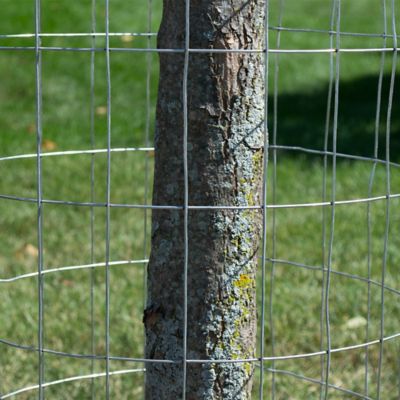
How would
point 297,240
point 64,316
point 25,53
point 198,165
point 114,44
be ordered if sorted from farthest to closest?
point 114,44
point 25,53
point 297,240
point 64,316
point 198,165

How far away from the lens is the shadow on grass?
5.91 metres

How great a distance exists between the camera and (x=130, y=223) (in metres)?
4.54

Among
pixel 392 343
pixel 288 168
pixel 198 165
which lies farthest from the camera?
pixel 288 168

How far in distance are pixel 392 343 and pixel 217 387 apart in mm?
1375

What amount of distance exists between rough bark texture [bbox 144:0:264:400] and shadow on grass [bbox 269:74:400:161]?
3.63m

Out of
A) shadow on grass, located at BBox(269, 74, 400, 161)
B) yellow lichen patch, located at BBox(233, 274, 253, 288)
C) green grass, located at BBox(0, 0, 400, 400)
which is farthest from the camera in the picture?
shadow on grass, located at BBox(269, 74, 400, 161)

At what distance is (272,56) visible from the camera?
700cm

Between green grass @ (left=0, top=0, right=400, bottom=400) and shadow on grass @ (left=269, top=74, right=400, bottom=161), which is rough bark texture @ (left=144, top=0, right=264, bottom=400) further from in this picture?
shadow on grass @ (left=269, top=74, right=400, bottom=161)

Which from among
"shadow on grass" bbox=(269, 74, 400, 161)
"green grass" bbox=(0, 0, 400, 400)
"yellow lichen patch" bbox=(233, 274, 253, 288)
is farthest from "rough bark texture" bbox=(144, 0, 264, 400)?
"shadow on grass" bbox=(269, 74, 400, 161)

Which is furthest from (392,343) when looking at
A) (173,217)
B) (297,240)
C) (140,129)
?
(140,129)

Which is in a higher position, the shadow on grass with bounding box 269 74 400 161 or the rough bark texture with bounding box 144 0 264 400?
the shadow on grass with bounding box 269 74 400 161

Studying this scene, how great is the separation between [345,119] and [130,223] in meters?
2.48

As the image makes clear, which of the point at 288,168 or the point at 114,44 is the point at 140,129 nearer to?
the point at 288,168

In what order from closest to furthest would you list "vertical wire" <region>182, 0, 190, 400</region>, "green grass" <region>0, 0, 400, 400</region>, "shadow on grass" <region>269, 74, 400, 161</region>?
"vertical wire" <region>182, 0, 190, 400</region> → "green grass" <region>0, 0, 400, 400</region> → "shadow on grass" <region>269, 74, 400, 161</region>
